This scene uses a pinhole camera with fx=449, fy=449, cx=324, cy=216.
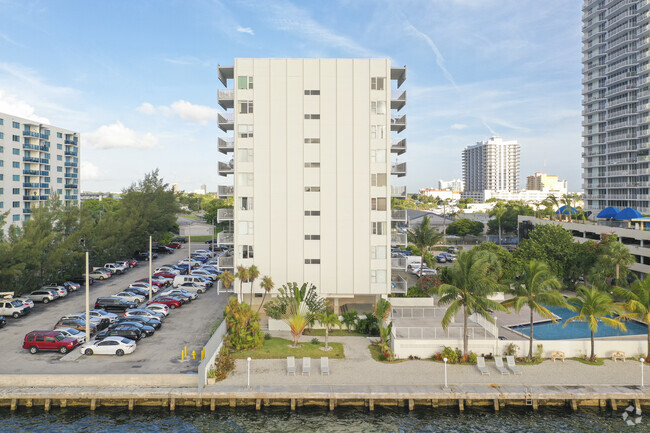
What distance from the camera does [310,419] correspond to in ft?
96.1

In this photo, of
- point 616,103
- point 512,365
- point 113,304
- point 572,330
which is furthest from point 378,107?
point 616,103

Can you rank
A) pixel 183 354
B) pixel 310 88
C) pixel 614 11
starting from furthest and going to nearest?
pixel 614 11
pixel 310 88
pixel 183 354

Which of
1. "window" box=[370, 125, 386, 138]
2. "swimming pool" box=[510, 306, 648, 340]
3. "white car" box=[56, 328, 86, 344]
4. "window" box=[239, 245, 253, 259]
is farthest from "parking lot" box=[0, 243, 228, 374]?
"swimming pool" box=[510, 306, 648, 340]

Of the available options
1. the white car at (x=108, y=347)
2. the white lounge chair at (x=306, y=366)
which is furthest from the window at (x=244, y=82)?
the white lounge chair at (x=306, y=366)

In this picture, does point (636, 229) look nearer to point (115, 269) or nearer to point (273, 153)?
point (273, 153)

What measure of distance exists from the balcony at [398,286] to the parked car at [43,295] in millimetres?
42148

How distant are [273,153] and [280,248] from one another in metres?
10.4

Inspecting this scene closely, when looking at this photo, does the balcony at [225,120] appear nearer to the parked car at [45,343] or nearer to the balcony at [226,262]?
the balcony at [226,262]

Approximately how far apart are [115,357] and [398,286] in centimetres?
3066

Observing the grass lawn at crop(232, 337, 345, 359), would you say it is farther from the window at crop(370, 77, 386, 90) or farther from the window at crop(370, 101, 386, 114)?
the window at crop(370, 77, 386, 90)

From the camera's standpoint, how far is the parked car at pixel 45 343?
3803 cm

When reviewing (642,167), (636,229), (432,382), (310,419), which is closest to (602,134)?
(642,167)

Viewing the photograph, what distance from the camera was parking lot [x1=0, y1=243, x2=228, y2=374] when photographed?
114 feet

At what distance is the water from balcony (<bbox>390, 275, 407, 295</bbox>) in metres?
21.7
